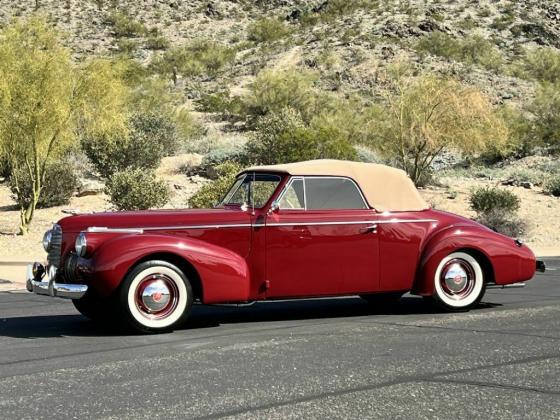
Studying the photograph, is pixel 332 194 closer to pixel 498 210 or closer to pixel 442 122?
pixel 498 210

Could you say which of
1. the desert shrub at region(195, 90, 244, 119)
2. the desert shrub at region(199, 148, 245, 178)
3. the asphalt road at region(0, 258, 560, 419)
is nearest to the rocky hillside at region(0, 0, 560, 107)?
the desert shrub at region(195, 90, 244, 119)

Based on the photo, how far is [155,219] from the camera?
27.1ft

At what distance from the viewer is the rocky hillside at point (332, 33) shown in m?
57.3

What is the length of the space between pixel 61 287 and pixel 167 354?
164 cm

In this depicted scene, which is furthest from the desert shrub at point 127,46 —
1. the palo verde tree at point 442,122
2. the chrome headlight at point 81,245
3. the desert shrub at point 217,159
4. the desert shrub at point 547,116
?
the chrome headlight at point 81,245

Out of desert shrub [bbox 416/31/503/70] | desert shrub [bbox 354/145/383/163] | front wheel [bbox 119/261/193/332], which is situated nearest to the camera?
front wheel [bbox 119/261/193/332]

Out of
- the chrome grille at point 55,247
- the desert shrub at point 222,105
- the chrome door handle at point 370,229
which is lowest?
the chrome grille at point 55,247

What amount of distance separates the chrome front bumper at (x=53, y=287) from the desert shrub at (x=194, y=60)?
53433 mm

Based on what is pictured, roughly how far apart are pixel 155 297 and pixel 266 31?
64946mm

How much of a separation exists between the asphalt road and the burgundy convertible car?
0.40m

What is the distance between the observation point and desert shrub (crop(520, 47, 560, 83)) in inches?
2178

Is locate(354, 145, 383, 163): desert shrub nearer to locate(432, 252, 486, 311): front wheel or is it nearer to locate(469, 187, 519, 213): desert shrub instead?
locate(469, 187, 519, 213): desert shrub

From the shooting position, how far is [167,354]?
6.89 metres

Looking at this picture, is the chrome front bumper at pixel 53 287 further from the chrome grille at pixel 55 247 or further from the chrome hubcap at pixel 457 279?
the chrome hubcap at pixel 457 279
